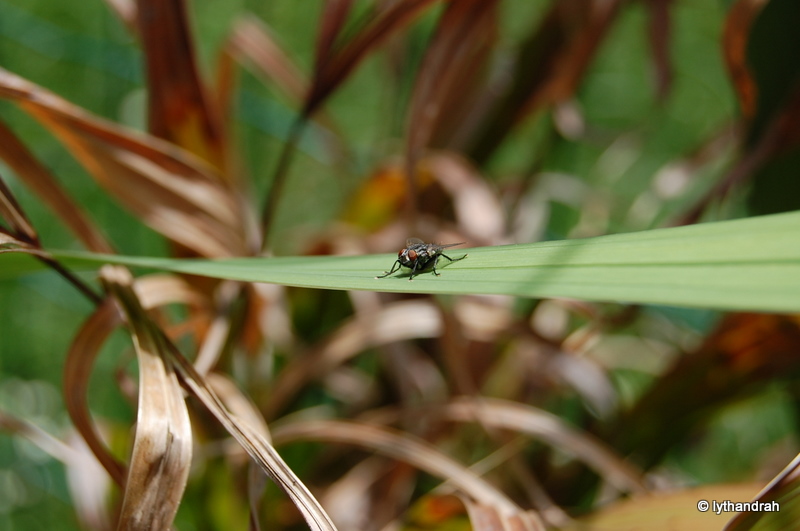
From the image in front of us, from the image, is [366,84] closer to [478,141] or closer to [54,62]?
[54,62]

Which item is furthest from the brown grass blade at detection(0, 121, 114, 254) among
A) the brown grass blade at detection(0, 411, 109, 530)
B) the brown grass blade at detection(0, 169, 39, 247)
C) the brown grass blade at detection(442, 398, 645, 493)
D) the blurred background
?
the brown grass blade at detection(442, 398, 645, 493)

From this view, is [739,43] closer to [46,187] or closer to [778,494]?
[778,494]

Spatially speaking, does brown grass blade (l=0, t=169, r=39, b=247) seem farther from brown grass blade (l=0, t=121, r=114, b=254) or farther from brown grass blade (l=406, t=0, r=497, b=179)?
brown grass blade (l=406, t=0, r=497, b=179)

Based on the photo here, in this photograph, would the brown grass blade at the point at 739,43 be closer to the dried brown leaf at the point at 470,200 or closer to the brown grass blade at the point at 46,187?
the dried brown leaf at the point at 470,200

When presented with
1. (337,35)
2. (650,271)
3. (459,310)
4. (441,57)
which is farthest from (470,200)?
(650,271)

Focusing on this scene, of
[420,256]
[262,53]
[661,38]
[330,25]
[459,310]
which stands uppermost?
[262,53]

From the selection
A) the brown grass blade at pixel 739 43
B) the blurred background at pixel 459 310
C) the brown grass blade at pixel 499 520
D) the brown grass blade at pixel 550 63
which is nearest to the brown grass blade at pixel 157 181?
the blurred background at pixel 459 310
